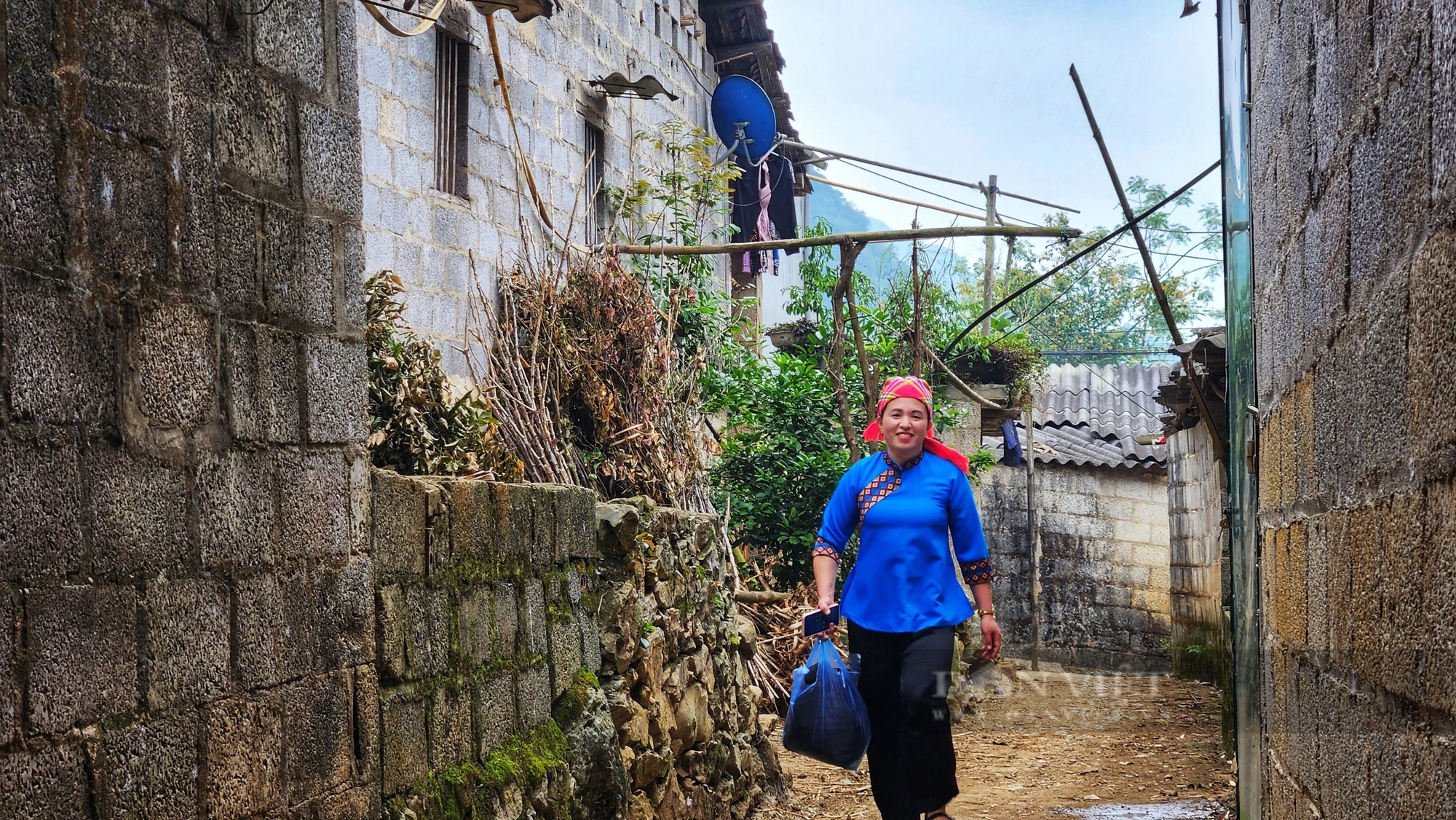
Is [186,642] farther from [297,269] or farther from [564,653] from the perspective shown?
[564,653]

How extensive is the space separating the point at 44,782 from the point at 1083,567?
42.2 ft

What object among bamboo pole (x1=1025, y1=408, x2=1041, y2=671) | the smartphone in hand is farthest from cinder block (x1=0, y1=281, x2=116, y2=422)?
bamboo pole (x1=1025, y1=408, x2=1041, y2=671)

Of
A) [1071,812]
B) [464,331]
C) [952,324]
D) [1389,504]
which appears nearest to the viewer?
[1389,504]

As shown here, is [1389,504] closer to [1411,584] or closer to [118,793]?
→ [1411,584]

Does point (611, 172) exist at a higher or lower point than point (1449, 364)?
higher

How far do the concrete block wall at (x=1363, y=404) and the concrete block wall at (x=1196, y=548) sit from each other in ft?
21.5

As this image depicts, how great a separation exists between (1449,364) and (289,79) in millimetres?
2099

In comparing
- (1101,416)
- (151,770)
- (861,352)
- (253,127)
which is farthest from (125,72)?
(1101,416)

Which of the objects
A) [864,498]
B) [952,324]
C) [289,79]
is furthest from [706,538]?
[952,324]

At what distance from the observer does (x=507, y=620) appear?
3.53 meters

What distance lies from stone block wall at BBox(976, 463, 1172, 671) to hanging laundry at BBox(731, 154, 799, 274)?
12.3 ft

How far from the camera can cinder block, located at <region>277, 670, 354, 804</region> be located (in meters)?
2.36

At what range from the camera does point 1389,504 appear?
1.57 meters

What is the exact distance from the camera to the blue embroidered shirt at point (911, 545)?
446 centimetres
